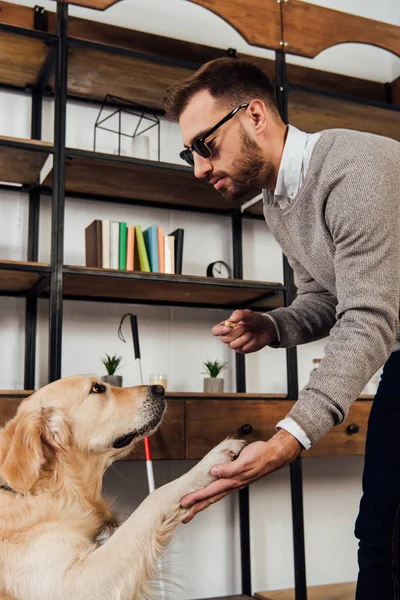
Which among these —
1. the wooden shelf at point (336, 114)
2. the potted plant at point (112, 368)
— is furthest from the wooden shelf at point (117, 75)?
the potted plant at point (112, 368)

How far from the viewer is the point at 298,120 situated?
3.20 meters

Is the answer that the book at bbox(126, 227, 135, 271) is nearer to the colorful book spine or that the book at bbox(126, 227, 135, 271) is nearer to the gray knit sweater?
the colorful book spine

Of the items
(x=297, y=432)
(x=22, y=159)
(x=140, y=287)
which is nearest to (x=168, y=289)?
(x=140, y=287)

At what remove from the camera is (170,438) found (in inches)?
93.9

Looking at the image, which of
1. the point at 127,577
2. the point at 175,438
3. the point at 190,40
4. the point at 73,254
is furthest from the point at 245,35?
A: the point at 127,577

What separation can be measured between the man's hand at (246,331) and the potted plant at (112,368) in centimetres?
110

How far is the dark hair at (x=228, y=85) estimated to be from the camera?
1.50m

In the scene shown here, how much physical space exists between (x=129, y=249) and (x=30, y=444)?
1.33m

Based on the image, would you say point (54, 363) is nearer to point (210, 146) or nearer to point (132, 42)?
point (210, 146)

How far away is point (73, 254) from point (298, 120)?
126 cm

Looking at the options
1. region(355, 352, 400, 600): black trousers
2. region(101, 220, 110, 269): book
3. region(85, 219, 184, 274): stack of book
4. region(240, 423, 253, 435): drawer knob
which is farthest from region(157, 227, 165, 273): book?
region(355, 352, 400, 600): black trousers

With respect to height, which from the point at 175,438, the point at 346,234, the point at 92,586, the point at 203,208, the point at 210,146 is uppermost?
the point at 203,208

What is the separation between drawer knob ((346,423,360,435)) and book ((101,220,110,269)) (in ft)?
3.77

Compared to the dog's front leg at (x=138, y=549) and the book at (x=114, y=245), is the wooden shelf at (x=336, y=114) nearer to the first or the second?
the book at (x=114, y=245)
